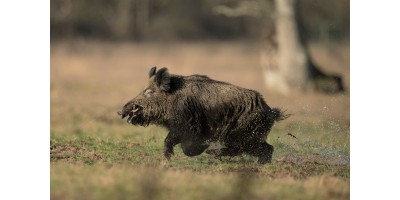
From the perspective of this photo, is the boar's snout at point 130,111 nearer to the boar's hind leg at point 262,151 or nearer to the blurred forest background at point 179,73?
the blurred forest background at point 179,73

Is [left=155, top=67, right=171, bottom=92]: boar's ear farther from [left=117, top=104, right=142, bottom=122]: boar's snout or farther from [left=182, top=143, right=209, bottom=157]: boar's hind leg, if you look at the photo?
[left=182, top=143, right=209, bottom=157]: boar's hind leg

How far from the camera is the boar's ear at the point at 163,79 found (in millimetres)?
11250

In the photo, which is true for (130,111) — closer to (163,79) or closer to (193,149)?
(163,79)

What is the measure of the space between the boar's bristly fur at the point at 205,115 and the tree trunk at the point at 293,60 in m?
14.4

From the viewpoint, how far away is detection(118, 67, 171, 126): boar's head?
11273 millimetres

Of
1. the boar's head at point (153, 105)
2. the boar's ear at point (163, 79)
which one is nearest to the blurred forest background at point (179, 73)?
the boar's head at point (153, 105)

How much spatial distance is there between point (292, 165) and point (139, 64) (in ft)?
85.4

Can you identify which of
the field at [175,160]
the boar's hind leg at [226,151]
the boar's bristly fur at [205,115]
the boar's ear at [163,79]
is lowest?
the field at [175,160]

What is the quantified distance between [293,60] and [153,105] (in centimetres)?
1530

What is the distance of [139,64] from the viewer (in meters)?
36.4

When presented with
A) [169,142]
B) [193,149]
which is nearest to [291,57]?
[193,149]

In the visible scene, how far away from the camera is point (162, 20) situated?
185 feet
